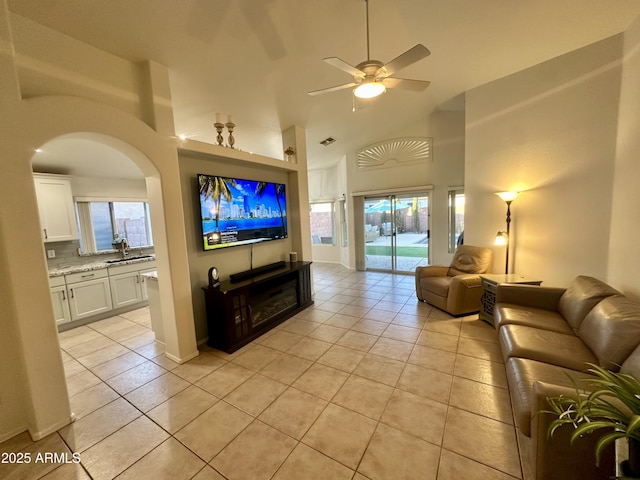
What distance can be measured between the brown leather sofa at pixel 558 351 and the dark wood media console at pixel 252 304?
2544mm

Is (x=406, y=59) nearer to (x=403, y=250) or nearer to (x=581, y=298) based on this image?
(x=581, y=298)

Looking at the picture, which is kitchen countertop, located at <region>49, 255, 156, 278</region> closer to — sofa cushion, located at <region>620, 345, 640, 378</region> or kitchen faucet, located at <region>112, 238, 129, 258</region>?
kitchen faucet, located at <region>112, 238, 129, 258</region>

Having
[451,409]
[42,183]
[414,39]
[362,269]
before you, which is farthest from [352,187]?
[42,183]

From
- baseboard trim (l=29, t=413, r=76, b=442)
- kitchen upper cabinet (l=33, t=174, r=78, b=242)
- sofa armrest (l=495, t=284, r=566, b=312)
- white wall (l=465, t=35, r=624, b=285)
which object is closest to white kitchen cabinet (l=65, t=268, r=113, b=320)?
kitchen upper cabinet (l=33, t=174, r=78, b=242)

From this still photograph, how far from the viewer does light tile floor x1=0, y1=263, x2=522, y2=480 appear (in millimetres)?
1524

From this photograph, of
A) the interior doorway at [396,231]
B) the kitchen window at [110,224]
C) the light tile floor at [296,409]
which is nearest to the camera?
the light tile floor at [296,409]

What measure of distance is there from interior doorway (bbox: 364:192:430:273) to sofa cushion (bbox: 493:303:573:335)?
316 centimetres

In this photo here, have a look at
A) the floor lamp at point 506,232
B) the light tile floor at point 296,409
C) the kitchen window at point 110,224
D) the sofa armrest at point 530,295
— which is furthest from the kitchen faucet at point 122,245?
the floor lamp at point 506,232

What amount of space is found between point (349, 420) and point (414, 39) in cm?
359

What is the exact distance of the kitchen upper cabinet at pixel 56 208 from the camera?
3.61 meters

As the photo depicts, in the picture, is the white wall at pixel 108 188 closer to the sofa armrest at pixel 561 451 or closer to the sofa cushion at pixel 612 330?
the sofa armrest at pixel 561 451

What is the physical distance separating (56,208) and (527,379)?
582 cm

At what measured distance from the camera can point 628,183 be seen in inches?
95.2

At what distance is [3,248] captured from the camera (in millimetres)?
1636
